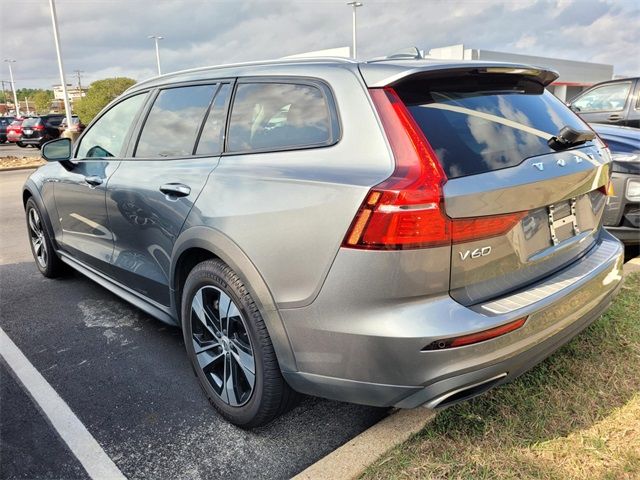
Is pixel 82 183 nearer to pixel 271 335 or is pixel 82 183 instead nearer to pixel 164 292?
pixel 164 292

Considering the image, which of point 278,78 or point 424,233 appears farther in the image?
point 278,78

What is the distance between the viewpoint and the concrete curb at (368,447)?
222 cm

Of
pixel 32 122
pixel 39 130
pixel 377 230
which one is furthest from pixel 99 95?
pixel 377 230

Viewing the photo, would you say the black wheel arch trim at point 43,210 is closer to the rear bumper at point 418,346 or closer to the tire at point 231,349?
the tire at point 231,349

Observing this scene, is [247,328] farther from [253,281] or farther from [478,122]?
[478,122]

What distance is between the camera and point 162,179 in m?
2.97

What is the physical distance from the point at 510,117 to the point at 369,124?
73cm

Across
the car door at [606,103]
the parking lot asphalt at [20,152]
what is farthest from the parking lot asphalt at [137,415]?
the parking lot asphalt at [20,152]

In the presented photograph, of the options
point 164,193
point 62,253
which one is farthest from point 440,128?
point 62,253

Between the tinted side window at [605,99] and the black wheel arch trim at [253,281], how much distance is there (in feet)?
25.3

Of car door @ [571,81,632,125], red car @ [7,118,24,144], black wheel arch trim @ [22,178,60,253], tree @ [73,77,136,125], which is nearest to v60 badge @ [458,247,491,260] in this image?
black wheel arch trim @ [22,178,60,253]

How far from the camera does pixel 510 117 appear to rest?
236 cm

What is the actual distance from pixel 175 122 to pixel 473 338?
216 cm

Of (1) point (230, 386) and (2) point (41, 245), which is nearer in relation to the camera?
(1) point (230, 386)
